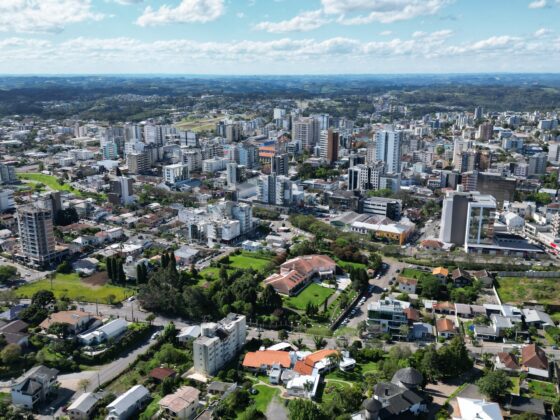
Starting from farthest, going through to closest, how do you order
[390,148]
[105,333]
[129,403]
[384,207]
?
[390,148] → [384,207] → [105,333] → [129,403]

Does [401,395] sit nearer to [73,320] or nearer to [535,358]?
[535,358]

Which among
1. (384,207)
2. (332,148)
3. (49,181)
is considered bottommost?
(49,181)

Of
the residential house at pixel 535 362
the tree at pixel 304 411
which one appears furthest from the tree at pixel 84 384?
the residential house at pixel 535 362

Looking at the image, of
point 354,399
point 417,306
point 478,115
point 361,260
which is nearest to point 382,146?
point 361,260

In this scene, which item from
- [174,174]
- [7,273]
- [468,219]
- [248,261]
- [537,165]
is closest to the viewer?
[7,273]

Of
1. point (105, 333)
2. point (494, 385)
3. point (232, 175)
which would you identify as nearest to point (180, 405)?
point (105, 333)

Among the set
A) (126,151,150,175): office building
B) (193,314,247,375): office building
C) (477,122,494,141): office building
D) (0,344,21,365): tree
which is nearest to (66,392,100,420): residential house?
(193,314,247,375): office building

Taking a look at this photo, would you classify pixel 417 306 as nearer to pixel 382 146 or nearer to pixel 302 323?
pixel 302 323

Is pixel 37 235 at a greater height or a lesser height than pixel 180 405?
greater
